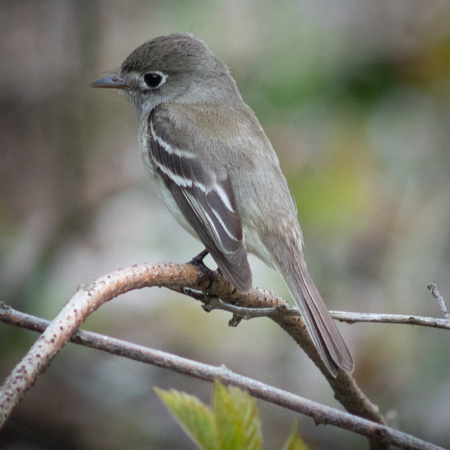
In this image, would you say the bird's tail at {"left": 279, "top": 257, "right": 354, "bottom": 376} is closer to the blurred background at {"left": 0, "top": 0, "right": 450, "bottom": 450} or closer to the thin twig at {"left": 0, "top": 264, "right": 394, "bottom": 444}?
the thin twig at {"left": 0, "top": 264, "right": 394, "bottom": 444}

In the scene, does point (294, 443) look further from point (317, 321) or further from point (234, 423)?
point (317, 321)

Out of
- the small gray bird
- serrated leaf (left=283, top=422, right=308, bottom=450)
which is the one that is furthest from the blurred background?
serrated leaf (left=283, top=422, right=308, bottom=450)

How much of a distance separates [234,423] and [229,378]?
728 millimetres

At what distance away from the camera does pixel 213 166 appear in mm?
3023

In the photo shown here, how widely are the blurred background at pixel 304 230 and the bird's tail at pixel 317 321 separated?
124cm

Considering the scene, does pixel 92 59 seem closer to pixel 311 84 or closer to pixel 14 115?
pixel 311 84

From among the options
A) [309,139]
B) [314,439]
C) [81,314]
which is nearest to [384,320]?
[81,314]

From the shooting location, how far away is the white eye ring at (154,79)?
3656 mm

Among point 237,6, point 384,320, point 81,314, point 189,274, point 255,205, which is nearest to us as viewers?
point 81,314

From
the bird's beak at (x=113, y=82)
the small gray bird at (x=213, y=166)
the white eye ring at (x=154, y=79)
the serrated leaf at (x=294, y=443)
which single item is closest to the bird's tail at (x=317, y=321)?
the small gray bird at (x=213, y=166)

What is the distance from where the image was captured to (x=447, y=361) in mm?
4125

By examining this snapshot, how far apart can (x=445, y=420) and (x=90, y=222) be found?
259 centimetres

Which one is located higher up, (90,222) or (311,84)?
(311,84)

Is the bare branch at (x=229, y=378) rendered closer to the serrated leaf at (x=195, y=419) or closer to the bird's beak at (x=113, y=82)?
the serrated leaf at (x=195, y=419)
